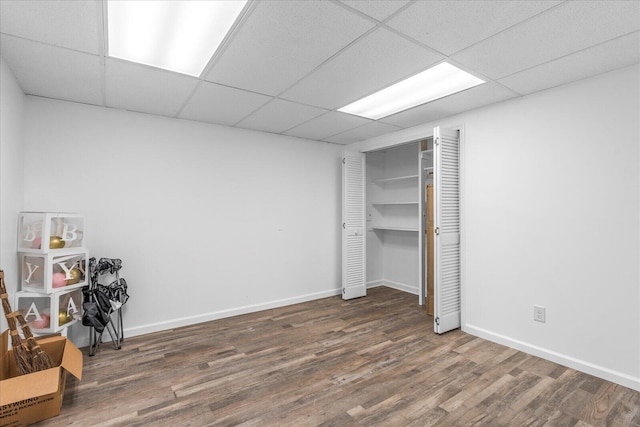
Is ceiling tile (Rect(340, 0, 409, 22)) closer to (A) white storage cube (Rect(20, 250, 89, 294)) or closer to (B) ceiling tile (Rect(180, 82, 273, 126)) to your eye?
(B) ceiling tile (Rect(180, 82, 273, 126))

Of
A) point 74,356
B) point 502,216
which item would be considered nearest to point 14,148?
point 74,356

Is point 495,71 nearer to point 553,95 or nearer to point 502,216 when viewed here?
point 553,95

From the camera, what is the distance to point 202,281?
12.0ft

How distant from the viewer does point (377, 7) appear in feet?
5.36

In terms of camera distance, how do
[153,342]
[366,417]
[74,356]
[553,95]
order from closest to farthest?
[366,417] < [74,356] < [553,95] < [153,342]

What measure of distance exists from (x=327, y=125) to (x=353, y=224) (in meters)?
1.53

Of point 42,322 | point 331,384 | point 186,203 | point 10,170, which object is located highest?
point 10,170

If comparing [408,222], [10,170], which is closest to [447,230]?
[408,222]

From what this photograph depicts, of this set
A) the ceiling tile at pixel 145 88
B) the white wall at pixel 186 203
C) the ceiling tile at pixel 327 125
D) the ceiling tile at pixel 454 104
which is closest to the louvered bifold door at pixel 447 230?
the ceiling tile at pixel 454 104

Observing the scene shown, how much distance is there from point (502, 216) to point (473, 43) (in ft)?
5.73

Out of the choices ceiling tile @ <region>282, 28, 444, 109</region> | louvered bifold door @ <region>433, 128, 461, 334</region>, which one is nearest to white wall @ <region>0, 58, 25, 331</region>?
ceiling tile @ <region>282, 28, 444, 109</region>

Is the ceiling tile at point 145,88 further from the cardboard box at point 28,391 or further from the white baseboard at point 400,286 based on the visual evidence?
the white baseboard at point 400,286

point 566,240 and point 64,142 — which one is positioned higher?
point 64,142

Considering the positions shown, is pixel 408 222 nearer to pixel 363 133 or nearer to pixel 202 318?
Result: pixel 363 133
